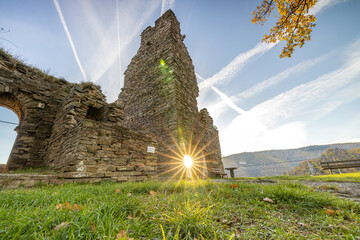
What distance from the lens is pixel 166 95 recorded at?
7867 millimetres

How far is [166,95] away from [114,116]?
295 cm

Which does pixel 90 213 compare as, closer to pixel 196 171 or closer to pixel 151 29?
pixel 196 171

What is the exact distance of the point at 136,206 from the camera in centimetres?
158

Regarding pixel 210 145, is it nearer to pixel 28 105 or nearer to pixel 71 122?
pixel 71 122

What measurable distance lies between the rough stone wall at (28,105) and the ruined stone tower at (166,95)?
4.10 meters

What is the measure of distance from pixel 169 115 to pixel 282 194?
5805mm

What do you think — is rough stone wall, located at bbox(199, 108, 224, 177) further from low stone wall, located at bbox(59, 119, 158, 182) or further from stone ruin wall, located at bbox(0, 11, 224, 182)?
low stone wall, located at bbox(59, 119, 158, 182)

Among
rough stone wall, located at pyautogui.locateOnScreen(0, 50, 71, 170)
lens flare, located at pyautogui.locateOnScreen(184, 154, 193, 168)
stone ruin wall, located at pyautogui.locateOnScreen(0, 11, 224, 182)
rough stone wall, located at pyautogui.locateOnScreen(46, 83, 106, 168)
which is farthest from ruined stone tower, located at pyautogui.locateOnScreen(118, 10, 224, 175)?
rough stone wall, located at pyautogui.locateOnScreen(0, 50, 71, 170)

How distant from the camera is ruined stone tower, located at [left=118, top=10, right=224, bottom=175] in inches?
289

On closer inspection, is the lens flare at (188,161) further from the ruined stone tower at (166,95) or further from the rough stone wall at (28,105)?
the rough stone wall at (28,105)

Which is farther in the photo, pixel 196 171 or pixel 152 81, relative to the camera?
pixel 152 81

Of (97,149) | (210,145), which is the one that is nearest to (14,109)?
(97,149)

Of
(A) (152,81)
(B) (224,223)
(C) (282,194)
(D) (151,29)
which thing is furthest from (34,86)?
(C) (282,194)

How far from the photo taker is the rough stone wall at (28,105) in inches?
221
